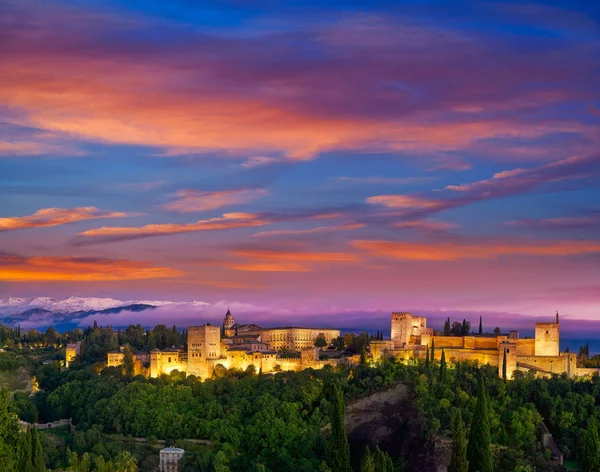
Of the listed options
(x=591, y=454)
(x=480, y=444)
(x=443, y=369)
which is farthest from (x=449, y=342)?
(x=591, y=454)

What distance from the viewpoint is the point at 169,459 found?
5597 cm

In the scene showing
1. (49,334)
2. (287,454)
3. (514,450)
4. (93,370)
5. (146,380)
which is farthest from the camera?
(49,334)

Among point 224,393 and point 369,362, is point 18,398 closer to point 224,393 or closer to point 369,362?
point 224,393

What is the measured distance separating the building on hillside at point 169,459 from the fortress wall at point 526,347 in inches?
1006

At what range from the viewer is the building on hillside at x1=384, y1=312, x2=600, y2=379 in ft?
208

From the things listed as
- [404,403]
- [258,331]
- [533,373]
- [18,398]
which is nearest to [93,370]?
[18,398]

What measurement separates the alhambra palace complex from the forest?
132 cm

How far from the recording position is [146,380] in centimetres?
6919

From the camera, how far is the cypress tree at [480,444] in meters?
43.3

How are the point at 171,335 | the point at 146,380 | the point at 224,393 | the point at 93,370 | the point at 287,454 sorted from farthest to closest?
the point at 171,335
the point at 93,370
the point at 146,380
the point at 224,393
the point at 287,454

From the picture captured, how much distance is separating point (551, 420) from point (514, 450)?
557cm

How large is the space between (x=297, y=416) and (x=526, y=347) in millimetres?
18402

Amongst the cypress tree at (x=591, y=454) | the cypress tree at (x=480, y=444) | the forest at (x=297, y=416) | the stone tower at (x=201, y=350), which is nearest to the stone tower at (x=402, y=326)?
the forest at (x=297, y=416)

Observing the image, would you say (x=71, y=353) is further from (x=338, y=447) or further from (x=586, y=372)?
(x=586, y=372)
